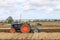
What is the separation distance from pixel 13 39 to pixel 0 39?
0.16m

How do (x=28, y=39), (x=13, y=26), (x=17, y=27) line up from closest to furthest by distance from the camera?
(x=28, y=39)
(x=17, y=27)
(x=13, y=26)

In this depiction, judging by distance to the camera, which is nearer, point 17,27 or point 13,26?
point 17,27

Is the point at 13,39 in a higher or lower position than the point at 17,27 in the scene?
higher

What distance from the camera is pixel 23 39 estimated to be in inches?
85.8

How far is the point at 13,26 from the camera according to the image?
784 inches

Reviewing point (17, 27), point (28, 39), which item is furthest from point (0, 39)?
point (17, 27)

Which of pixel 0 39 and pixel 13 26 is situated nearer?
pixel 0 39

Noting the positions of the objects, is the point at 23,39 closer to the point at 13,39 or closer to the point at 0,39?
the point at 13,39

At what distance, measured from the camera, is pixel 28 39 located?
7.07 ft

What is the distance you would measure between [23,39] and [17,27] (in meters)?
16.5

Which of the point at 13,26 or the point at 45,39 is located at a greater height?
the point at 45,39

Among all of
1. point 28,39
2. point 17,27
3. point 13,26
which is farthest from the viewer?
point 13,26

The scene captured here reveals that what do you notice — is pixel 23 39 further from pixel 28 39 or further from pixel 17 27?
pixel 17 27

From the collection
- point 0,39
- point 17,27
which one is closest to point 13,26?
point 17,27
